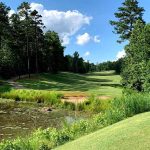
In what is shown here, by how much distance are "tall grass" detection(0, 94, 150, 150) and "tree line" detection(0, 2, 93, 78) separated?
55426mm

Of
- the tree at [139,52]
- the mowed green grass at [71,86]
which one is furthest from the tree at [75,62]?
the tree at [139,52]

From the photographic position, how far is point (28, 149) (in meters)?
13.5

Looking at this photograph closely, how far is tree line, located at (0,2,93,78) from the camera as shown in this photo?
78.2 m

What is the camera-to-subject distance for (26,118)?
30859 millimetres

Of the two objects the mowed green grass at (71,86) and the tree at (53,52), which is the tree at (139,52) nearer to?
the mowed green grass at (71,86)

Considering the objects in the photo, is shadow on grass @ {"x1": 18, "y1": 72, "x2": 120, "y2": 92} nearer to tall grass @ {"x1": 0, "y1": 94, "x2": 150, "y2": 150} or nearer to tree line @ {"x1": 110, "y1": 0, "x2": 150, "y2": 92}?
tree line @ {"x1": 110, "y1": 0, "x2": 150, "y2": 92}

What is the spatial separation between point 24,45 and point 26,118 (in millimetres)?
61096

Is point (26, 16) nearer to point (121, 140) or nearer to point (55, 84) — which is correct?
point (55, 84)

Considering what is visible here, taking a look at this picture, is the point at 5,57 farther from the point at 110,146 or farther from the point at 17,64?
the point at 110,146

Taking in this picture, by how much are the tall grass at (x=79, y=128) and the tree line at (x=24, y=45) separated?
55.4 m

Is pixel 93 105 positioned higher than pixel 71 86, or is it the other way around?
pixel 71 86

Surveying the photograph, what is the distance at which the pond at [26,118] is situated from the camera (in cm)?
2481

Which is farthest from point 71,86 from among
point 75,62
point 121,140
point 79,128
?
point 75,62

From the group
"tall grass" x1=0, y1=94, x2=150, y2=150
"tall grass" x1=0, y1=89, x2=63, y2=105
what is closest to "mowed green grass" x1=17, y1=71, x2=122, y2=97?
"tall grass" x1=0, y1=89, x2=63, y2=105
